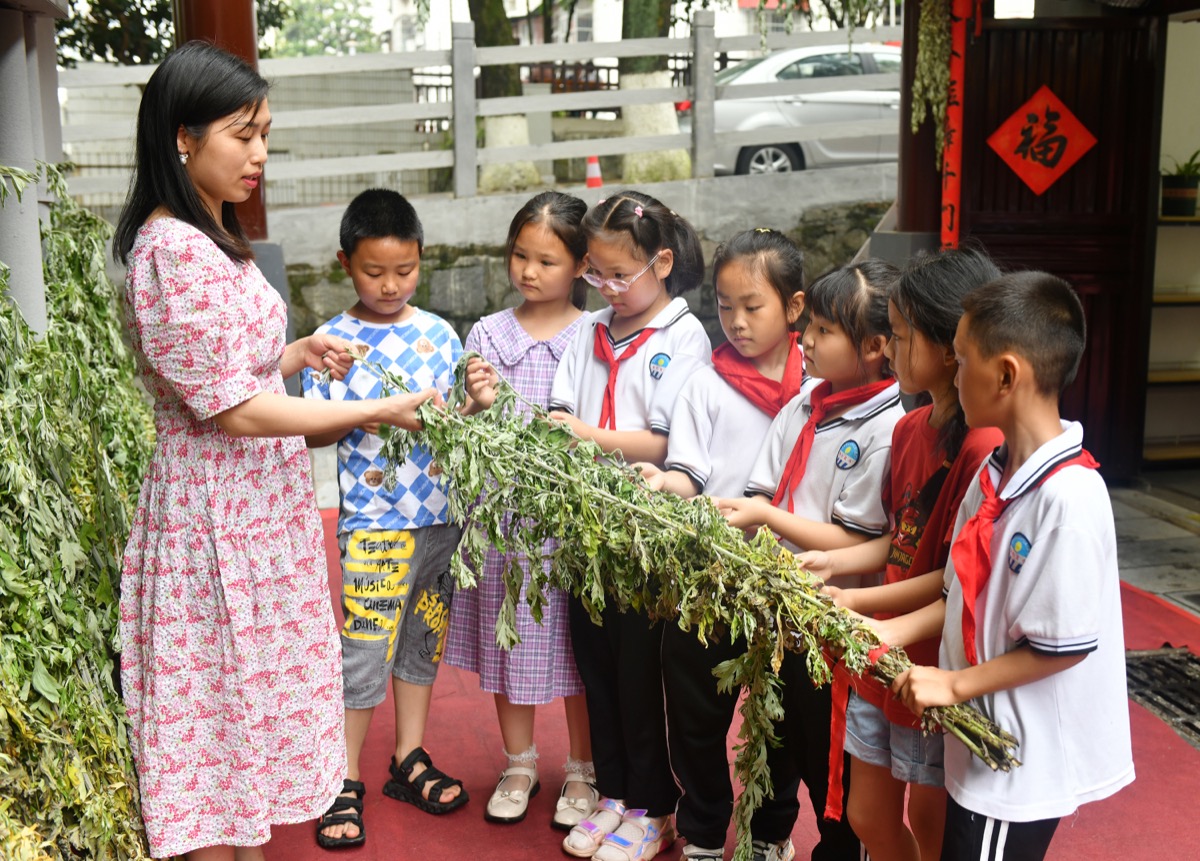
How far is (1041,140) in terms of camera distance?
5.66m

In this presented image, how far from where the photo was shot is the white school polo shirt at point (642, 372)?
2.86 metres

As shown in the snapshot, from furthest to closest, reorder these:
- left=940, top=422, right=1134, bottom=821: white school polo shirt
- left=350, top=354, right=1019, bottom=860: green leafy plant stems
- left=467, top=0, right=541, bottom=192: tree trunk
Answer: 1. left=467, top=0, right=541, bottom=192: tree trunk
2. left=350, top=354, right=1019, bottom=860: green leafy plant stems
3. left=940, top=422, right=1134, bottom=821: white school polo shirt

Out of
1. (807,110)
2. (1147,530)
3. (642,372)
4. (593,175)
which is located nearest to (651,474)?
(642,372)

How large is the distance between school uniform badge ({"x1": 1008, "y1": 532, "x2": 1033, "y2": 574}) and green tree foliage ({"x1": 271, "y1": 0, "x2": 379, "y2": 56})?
91.8 feet

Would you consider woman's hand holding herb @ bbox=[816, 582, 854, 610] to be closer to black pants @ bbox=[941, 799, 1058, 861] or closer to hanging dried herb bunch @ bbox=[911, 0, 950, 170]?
black pants @ bbox=[941, 799, 1058, 861]

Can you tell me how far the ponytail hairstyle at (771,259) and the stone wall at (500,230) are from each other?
641 centimetres

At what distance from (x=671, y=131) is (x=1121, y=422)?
599cm

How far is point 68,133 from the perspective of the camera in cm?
848

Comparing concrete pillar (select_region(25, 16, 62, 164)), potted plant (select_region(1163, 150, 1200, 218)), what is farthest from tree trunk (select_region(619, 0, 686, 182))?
concrete pillar (select_region(25, 16, 62, 164))

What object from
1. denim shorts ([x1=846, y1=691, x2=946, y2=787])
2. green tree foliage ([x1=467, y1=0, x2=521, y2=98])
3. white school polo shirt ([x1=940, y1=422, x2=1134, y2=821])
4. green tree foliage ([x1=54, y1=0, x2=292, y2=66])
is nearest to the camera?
white school polo shirt ([x1=940, y1=422, x2=1134, y2=821])

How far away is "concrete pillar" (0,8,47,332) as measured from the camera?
2.91 meters

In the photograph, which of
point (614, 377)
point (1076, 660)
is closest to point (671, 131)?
point (614, 377)

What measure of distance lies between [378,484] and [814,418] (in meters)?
1.10

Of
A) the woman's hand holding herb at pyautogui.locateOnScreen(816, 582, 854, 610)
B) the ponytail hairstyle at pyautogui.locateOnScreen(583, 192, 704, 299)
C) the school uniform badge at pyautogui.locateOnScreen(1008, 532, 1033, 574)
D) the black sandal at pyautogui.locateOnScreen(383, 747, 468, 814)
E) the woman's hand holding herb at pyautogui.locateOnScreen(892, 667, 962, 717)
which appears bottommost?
the black sandal at pyautogui.locateOnScreen(383, 747, 468, 814)
